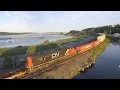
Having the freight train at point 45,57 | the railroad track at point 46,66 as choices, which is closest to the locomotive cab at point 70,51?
the freight train at point 45,57

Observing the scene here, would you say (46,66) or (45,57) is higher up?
(45,57)

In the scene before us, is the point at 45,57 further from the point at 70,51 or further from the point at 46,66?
the point at 70,51

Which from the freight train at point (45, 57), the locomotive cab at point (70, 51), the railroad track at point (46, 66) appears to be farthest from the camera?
the locomotive cab at point (70, 51)

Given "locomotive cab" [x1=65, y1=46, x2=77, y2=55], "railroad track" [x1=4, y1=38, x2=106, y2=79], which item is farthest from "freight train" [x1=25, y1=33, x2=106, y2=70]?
"railroad track" [x1=4, y1=38, x2=106, y2=79]

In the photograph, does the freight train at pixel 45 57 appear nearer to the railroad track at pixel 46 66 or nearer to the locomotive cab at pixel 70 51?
the locomotive cab at pixel 70 51

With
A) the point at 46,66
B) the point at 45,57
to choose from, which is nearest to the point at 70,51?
the point at 45,57

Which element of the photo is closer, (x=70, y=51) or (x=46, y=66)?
(x=46, y=66)

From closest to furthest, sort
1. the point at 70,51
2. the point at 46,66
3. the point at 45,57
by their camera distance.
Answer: the point at 46,66, the point at 45,57, the point at 70,51
